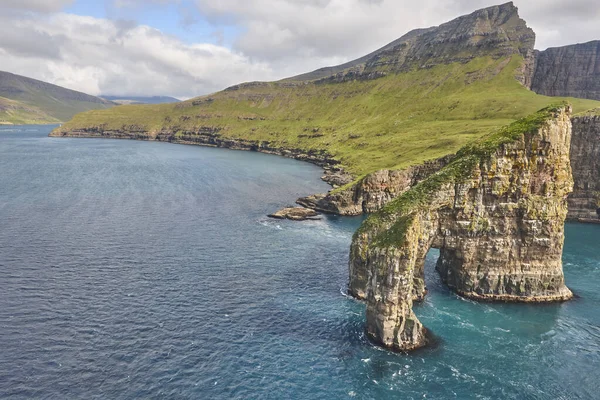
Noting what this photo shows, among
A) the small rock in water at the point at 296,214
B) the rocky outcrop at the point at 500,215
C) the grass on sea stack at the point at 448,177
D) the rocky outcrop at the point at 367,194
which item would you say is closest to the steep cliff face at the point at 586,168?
the rocky outcrop at the point at 367,194

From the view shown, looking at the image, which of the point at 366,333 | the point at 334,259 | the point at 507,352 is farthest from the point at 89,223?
the point at 507,352

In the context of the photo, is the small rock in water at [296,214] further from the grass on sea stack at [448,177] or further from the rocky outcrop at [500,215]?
the grass on sea stack at [448,177]

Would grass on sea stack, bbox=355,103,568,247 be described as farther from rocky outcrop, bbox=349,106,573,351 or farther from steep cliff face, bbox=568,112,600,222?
steep cliff face, bbox=568,112,600,222

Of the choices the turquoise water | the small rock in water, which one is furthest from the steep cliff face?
the small rock in water

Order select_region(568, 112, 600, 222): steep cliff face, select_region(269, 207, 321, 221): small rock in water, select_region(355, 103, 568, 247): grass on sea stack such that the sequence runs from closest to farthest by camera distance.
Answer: select_region(355, 103, 568, 247): grass on sea stack
select_region(269, 207, 321, 221): small rock in water
select_region(568, 112, 600, 222): steep cliff face

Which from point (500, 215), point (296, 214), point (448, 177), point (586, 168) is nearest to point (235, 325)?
point (448, 177)

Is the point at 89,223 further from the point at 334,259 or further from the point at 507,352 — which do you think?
the point at 507,352
